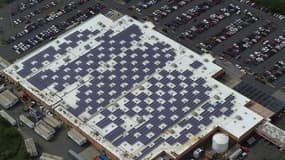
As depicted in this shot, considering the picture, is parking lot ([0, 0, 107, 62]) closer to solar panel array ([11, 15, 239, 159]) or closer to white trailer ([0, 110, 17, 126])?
solar panel array ([11, 15, 239, 159])

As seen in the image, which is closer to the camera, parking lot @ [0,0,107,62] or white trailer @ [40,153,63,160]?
white trailer @ [40,153,63,160]

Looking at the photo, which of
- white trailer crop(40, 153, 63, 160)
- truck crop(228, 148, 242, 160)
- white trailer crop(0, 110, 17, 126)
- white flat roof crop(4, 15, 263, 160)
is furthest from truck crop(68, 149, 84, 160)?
truck crop(228, 148, 242, 160)

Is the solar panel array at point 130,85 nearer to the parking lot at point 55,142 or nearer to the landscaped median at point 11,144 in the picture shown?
the parking lot at point 55,142

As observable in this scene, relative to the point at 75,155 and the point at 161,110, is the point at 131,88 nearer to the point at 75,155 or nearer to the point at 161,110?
the point at 161,110

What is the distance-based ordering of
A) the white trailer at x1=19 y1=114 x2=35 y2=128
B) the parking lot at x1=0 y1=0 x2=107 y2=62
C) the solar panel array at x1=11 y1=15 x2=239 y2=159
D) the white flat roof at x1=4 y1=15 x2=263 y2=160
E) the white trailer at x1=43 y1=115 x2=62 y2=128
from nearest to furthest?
the white flat roof at x1=4 y1=15 x2=263 y2=160 → the solar panel array at x1=11 y1=15 x2=239 y2=159 → the white trailer at x1=43 y1=115 x2=62 y2=128 → the white trailer at x1=19 y1=114 x2=35 y2=128 → the parking lot at x1=0 y1=0 x2=107 y2=62

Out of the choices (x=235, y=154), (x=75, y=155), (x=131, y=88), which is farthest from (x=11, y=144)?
(x=235, y=154)

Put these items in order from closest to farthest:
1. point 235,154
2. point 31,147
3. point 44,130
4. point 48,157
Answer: point 235,154
point 48,157
point 31,147
point 44,130

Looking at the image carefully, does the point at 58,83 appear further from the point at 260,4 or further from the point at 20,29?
the point at 260,4
